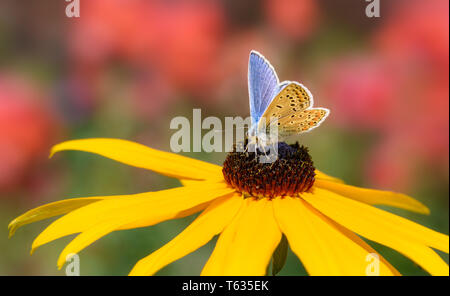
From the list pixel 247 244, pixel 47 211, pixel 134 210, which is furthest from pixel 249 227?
pixel 47 211

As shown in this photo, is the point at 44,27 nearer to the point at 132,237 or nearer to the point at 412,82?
the point at 132,237

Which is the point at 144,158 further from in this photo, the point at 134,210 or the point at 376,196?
the point at 376,196

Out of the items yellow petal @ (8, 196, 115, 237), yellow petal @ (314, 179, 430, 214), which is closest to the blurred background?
yellow petal @ (314, 179, 430, 214)

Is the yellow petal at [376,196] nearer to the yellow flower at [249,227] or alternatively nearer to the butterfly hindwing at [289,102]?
the yellow flower at [249,227]

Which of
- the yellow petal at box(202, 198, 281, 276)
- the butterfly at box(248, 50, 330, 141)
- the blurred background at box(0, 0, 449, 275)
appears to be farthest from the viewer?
the blurred background at box(0, 0, 449, 275)

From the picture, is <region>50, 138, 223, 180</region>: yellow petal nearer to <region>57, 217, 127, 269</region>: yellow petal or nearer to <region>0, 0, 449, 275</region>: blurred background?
<region>57, 217, 127, 269</region>: yellow petal
